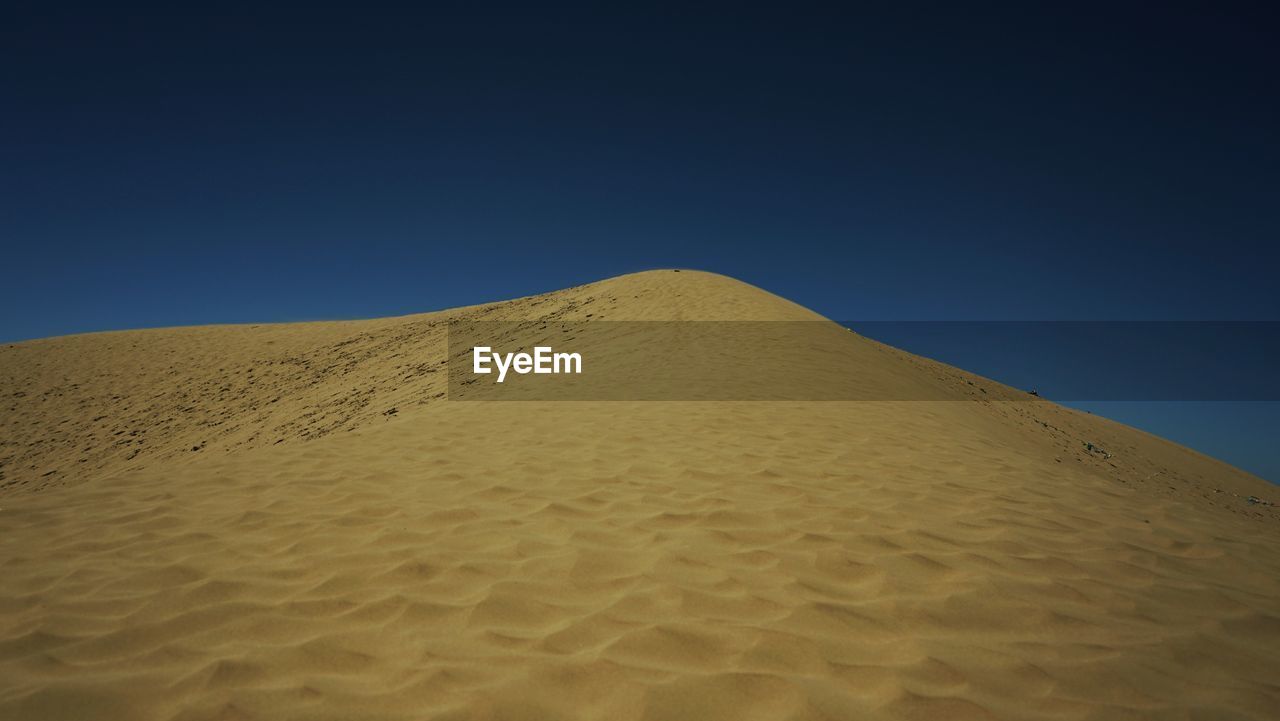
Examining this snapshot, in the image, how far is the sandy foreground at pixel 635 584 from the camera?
2336 millimetres

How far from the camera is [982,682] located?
2.39 metres

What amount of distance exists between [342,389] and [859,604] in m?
14.6

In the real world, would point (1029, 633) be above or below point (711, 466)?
below

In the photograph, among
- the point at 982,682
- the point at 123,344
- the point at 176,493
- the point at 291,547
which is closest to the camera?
the point at 982,682

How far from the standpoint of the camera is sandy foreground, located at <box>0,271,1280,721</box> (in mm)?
2336

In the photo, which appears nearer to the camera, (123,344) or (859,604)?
(859,604)

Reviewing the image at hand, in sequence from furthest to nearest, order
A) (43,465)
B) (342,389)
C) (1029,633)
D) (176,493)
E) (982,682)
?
(342,389), (43,465), (176,493), (1029,633), (982,682)

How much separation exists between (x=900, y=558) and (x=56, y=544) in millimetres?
6025

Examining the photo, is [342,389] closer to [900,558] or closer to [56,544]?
[56,544]

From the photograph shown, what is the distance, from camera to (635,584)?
3248 mm

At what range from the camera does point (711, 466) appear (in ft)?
18.4

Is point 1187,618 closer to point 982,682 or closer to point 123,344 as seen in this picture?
point 982,682

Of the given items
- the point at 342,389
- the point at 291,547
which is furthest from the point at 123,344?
the point at 291,547

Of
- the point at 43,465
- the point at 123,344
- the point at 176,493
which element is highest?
the point at 123,344
